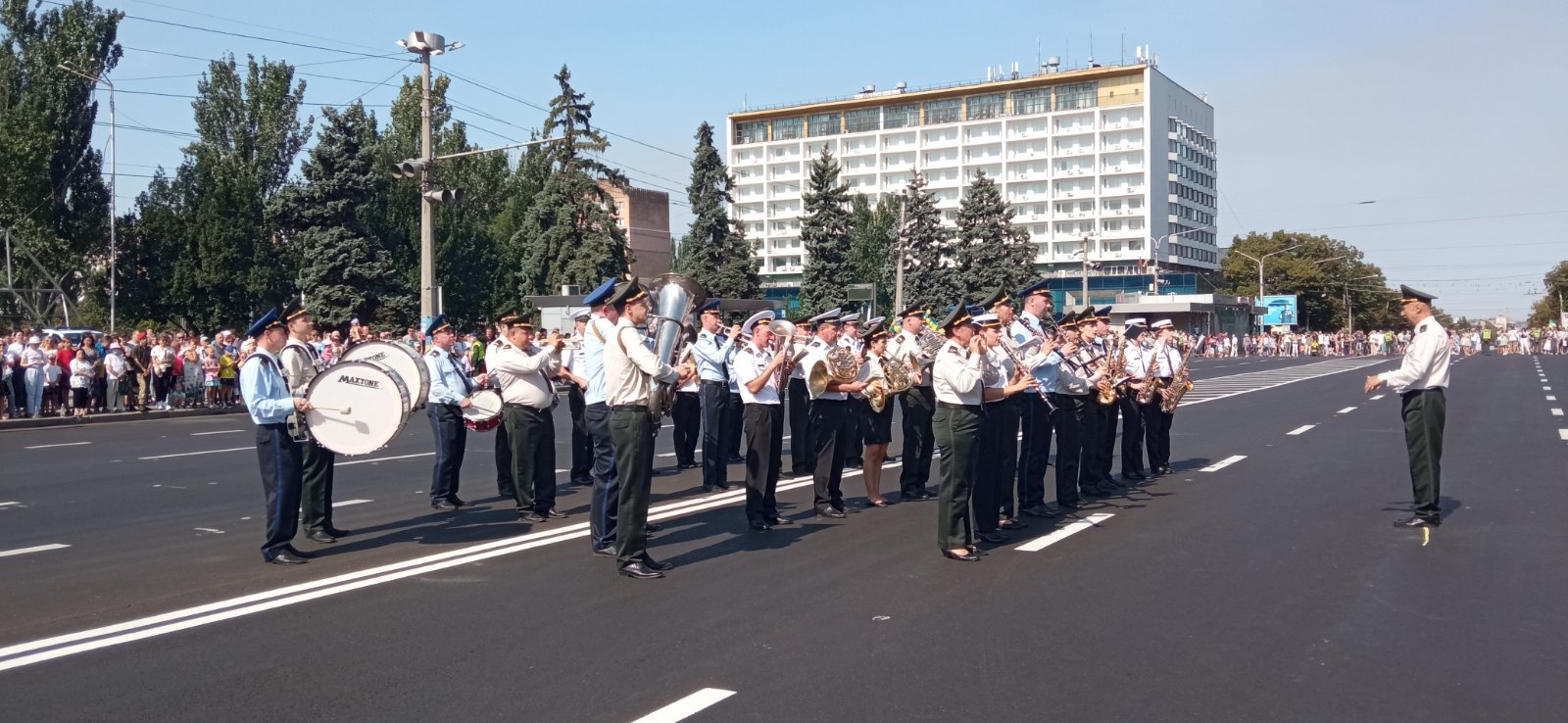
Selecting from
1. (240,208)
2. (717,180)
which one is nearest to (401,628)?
(240,208)

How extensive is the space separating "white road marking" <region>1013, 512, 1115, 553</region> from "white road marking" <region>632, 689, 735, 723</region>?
4.22 metres

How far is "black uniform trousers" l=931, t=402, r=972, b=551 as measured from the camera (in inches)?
347

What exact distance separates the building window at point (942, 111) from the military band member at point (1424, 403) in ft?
388

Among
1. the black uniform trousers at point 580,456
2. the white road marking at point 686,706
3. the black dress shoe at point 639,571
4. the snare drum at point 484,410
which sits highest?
the snare drum at point 484,410

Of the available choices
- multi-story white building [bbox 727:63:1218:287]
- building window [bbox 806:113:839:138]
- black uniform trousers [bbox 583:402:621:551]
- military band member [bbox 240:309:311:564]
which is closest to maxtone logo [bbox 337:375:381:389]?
military band member [bbox 240:309:311:564]

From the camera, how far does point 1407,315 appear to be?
34.0 ft

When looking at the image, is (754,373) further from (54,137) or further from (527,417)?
(54,137)

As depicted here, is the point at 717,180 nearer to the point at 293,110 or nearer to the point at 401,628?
the point at 293,110

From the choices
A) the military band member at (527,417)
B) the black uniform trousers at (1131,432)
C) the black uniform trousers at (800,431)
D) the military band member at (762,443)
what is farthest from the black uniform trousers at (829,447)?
the black uniform trousers at (1131,432)

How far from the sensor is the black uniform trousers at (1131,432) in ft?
44.2

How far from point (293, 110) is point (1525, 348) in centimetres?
8002

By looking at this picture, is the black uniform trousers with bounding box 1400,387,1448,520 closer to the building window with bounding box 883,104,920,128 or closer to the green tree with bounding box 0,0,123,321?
the green tree with bounding box 0,0,123,321

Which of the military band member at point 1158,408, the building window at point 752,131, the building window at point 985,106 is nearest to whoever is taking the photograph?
the military band member at point 1158,408

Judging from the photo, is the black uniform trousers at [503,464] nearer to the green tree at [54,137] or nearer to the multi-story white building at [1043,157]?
the green tree at [54,137]
